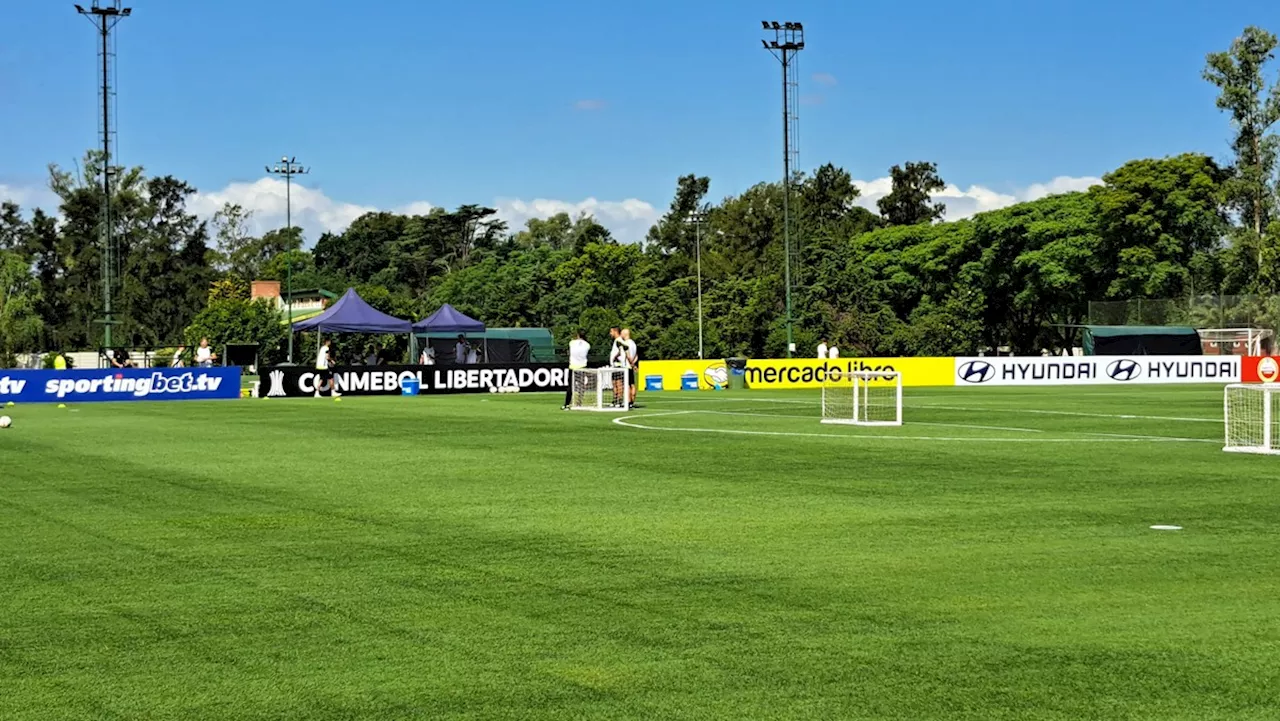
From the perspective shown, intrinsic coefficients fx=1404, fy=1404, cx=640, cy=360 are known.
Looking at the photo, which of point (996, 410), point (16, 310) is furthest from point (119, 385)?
point (16, 310)

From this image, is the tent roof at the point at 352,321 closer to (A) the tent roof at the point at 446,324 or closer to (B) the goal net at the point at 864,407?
(A) the tent roof at the point at 446,324

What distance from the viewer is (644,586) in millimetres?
8883

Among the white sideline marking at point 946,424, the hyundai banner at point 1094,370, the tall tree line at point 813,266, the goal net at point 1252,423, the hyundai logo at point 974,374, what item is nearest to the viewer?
the goal net at point 1252,423

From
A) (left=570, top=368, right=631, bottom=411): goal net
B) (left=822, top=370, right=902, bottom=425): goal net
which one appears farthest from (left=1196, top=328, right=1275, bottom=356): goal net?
(left=570, top=368, right=631, bottom=411): goal net

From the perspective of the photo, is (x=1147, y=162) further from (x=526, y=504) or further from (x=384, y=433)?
(x=526, y=504)

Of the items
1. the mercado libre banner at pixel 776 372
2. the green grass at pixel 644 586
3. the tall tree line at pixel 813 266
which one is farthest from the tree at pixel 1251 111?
the green grass at pixel 644 586

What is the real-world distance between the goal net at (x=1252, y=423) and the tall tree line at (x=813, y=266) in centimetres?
4993

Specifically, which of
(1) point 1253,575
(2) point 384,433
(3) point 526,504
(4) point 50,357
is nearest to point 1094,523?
(1) point 1253,575

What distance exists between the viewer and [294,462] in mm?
18344

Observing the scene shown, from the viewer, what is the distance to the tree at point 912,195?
124 meters

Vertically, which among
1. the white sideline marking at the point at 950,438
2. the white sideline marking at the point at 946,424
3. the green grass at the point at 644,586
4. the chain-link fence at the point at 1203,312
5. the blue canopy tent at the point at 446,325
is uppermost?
the chain-link fence at the point at 1203,312

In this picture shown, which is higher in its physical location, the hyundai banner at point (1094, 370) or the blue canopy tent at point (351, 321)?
the blue canopy tent at point (351, 321)

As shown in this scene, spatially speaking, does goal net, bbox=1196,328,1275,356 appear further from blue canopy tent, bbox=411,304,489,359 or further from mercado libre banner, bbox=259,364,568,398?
mercado libre banner, bbox=259,364,568,398

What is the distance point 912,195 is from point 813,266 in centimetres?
3758
